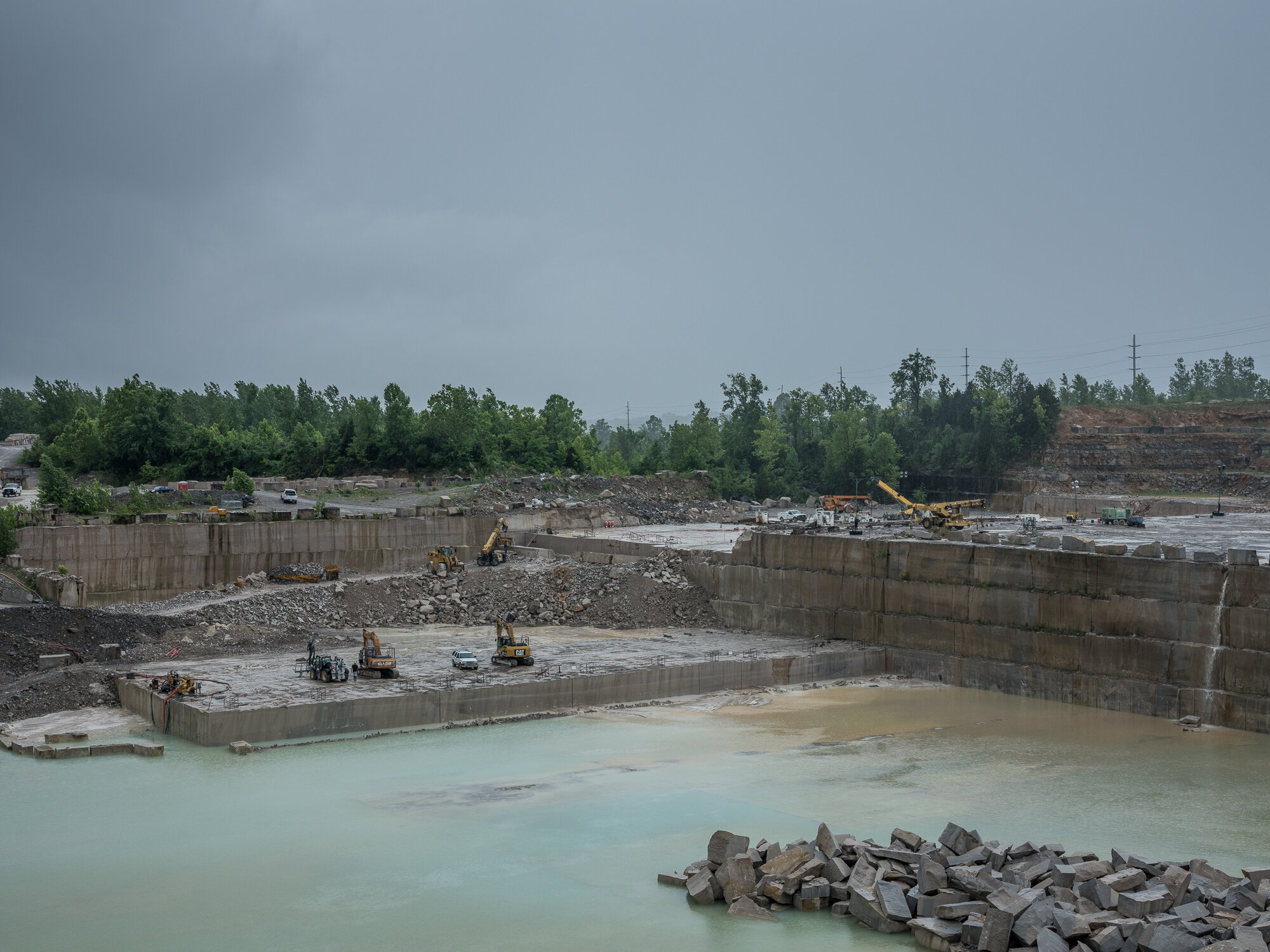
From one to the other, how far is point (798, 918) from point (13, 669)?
26212 millimetres

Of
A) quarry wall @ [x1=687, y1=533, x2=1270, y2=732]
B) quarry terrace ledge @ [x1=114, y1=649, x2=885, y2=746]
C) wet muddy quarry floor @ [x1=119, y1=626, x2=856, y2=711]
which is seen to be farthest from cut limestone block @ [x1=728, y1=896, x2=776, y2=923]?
quarry wall @ [x1=687, y1=533, x2=1270, y2=732]

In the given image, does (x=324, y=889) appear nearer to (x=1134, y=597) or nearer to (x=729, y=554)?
(x=1134, y=597)

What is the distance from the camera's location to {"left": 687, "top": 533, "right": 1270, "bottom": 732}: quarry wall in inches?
1277

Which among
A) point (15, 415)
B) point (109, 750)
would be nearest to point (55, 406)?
point (15, 415)

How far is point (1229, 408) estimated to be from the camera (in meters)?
104

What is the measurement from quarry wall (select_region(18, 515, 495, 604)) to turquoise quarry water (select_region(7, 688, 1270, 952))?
25.6 meters

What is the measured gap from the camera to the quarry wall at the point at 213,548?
163 ft

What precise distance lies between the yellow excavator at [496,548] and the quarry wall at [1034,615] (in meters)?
13.5

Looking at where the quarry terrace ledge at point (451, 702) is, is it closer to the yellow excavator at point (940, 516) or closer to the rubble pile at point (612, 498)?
the yellow excavator at point (940, 516)

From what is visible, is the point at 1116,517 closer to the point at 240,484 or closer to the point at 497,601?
the point at 497,601

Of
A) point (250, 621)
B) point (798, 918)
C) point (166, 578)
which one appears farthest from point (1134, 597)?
point (166, 578)

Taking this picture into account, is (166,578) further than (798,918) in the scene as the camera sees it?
Yes

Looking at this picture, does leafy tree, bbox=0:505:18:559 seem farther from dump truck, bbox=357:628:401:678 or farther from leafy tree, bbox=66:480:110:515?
dump truck, bbox=357:628:401:678

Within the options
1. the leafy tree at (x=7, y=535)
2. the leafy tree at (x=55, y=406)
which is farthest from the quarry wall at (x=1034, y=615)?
the leafy tree at (x=55, y=406)
